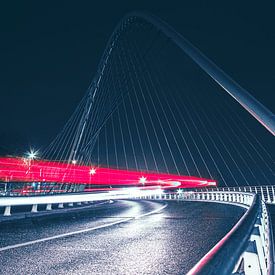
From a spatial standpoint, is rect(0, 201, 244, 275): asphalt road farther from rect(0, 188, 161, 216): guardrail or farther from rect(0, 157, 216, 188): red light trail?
rect(0, 157, 216, 188): red light trail

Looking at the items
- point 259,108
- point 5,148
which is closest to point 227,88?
point 259,108

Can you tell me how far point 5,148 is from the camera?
66.8m

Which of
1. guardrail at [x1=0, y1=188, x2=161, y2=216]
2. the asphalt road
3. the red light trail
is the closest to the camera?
the asphalt road

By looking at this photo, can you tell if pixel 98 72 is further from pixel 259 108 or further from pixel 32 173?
pixel 259 108

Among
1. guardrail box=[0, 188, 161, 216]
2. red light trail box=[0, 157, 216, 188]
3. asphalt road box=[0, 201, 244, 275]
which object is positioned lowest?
asphalt road box=[0, 201, 244, 275]

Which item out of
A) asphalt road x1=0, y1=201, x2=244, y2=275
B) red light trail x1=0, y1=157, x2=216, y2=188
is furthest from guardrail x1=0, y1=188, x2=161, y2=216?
red light trail x1=0, y1=157, x2=216, y2=188

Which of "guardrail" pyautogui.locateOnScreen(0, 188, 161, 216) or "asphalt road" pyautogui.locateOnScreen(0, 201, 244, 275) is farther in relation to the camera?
"guardrail" pyautogui.locateOnScreen(0, 188, 161, 216)

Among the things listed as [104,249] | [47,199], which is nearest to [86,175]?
[47,199]

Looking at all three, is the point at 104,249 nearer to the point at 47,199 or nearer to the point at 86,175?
the point at 47,199

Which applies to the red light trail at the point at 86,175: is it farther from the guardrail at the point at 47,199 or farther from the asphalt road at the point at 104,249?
the asphalt road at the point at 104,249

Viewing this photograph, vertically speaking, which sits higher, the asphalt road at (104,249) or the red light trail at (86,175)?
the red light trail at (86,175)

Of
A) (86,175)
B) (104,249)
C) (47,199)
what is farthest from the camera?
(86,175)

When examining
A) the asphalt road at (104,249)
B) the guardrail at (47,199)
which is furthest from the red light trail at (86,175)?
the asphalt road at (104,249)

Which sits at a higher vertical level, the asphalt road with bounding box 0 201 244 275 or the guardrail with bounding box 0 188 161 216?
the guardrail with bounding box 0 188 161 216
